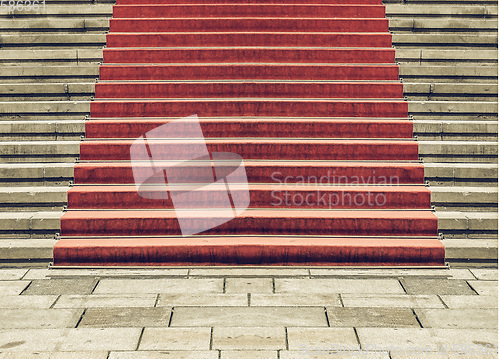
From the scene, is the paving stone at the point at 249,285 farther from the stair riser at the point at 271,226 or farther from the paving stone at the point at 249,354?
the paving stone at the point at 249,354

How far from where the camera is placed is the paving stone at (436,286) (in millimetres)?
5539

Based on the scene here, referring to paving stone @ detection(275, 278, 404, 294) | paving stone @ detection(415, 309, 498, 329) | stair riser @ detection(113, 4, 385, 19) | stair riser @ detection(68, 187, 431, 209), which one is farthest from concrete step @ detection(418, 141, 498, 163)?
stair riser @ detection(113, 4, 385, 19)

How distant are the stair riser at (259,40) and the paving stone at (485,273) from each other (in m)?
4.14

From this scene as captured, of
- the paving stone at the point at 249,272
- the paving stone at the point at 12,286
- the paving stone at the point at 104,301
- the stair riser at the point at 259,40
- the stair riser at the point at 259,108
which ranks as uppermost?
the stair riser at the point at 259,40

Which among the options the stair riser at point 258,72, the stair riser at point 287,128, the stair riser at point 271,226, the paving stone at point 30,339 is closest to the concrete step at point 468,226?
the stair riser at point 271,226

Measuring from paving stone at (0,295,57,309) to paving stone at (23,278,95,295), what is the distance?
0.10 meters

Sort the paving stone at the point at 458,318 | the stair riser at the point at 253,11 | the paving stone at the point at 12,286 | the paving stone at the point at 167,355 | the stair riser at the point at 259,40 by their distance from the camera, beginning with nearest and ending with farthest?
1. the paving stone at the point at 167,355
2. the paving stone at the point at 458,318
3. the paving stone at the point at 12,286
4. the stair riser at the point at 259,40
5. the stair riser at the point at 253,11

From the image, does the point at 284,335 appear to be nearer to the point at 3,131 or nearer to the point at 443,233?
the point at 443,233

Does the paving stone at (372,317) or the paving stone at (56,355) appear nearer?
the paving stone at (56,355)

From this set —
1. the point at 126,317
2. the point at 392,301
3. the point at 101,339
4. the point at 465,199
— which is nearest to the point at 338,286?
the point at 392,301

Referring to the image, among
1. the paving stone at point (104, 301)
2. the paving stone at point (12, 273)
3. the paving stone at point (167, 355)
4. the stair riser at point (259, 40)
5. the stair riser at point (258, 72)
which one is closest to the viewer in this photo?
the paving stone at point (167, 355)

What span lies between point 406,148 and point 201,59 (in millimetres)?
3443

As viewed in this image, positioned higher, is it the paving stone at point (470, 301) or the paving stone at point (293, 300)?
the paving stone at point (293, 300)

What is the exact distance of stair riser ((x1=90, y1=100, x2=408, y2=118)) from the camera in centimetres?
768
